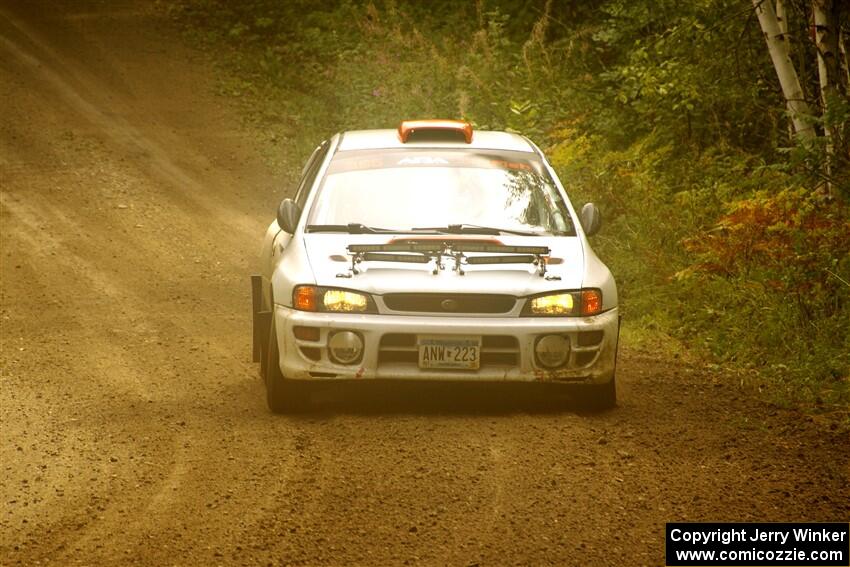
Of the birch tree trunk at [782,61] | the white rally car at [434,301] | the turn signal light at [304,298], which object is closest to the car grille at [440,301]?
the white rally car at [434,301]

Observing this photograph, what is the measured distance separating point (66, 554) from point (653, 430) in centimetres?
370

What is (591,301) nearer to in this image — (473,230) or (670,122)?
(473,230)

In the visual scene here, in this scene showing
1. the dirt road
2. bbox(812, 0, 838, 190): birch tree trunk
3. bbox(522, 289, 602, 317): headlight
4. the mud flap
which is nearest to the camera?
the dirt road

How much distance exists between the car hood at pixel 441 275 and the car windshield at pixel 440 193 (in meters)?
0.48

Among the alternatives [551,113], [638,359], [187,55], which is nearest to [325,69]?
[187,55]

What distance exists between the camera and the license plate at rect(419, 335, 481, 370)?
26.2 ft

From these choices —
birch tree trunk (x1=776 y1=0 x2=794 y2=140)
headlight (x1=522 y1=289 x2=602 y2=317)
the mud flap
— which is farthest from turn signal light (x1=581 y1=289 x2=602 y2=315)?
birch tree trunk (x1=776 y1=0 x2=794 y2=140)

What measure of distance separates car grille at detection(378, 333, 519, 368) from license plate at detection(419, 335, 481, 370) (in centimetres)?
5

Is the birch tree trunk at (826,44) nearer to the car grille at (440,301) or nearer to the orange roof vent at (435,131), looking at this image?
the orange roof vent at (435,131)

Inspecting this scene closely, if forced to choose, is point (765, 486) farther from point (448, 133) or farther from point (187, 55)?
point (187, 55)

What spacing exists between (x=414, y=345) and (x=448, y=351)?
20 centimetres

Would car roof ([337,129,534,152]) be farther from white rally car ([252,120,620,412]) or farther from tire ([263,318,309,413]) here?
tire ([263,318,309,413])

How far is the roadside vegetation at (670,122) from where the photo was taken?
10.6 metres

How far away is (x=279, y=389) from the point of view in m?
8.38
